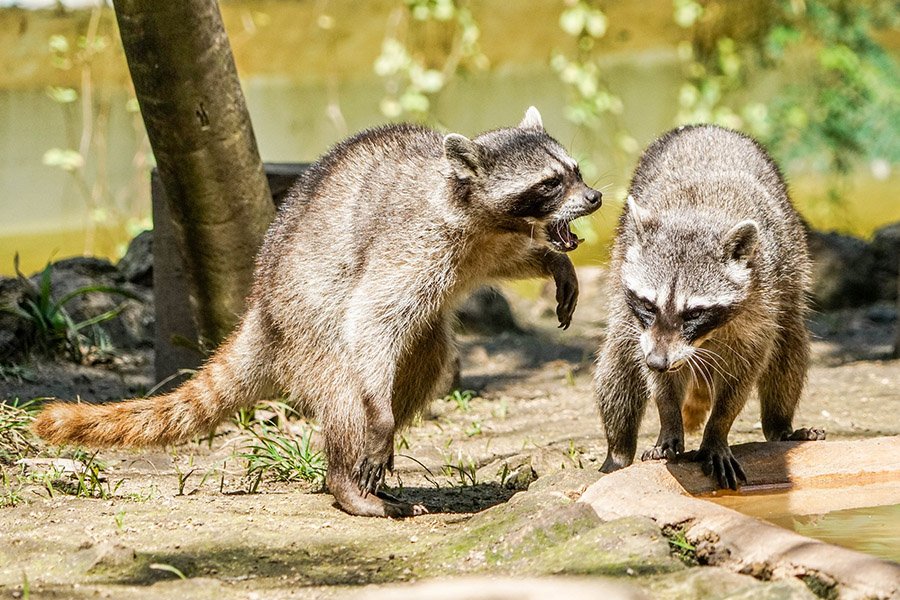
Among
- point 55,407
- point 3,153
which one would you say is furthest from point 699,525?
point 3,153

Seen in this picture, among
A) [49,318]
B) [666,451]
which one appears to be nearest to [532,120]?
[666,451]

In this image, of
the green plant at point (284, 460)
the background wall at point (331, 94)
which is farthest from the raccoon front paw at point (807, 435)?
the background wall at point (331, 94)

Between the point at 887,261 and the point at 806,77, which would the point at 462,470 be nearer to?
the point at 887,261

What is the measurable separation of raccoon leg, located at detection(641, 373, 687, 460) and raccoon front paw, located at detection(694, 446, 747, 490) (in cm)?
16

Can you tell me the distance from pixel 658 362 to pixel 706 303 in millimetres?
396

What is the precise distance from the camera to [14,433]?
533 cm

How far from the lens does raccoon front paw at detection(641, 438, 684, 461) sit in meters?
4.91

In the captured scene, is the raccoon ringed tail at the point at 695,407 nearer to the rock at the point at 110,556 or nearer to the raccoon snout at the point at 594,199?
the raccoon snout at the point at 594,199

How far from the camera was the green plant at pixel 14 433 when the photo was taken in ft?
17.1

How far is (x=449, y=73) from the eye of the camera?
36.9ft

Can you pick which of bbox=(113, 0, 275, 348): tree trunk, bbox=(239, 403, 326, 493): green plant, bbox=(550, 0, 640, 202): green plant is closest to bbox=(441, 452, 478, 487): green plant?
bbox=(239, 403, 326, 493): green plant

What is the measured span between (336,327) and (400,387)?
47 cm

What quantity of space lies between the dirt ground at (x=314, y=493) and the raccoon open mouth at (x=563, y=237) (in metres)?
0.99

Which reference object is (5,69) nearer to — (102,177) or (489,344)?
(102,177)
